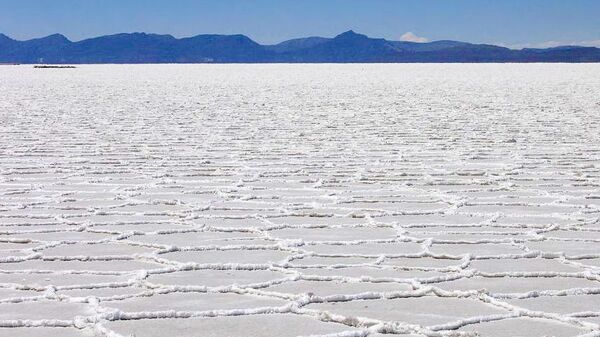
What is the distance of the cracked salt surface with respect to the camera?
2.16 metres

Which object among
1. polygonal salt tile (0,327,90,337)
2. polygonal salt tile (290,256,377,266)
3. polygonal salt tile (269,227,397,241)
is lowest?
polygonal salt tile (269,227,397,241)

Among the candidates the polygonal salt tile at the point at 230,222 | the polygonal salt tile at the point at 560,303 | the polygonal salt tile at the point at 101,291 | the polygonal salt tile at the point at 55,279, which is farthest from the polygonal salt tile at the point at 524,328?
the polygonal salt tile at the point at 230,222

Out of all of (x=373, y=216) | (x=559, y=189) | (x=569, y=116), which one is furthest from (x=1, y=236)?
(x=569, y=116)

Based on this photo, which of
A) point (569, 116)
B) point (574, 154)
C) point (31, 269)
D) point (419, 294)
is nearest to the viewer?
point (419, 294)

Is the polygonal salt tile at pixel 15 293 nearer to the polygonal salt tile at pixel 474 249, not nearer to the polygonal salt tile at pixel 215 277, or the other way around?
the polygonal salt tile at pixel 215 277

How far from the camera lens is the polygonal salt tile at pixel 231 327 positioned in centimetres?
203

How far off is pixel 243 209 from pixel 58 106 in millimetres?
9034

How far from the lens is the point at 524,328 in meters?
2.07

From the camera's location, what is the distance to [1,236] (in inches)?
123

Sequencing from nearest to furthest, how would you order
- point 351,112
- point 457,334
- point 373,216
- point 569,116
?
point 457,334 → point 373,216 → point 569,116 → point 351,112

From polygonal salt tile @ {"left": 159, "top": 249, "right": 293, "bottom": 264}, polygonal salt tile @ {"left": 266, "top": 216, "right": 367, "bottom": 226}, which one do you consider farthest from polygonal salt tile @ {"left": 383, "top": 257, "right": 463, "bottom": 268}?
polygonal salt tile @ {"left": 266, "top": 216, "right": 367, "bottom": 226}

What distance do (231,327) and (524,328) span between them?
652 mm

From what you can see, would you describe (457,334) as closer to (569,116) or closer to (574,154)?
(574,154)

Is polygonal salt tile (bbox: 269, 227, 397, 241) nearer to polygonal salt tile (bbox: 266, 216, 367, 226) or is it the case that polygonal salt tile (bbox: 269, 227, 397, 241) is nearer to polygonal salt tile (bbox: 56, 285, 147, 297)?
polygonal salt tile (bbox: 266, 216, 367, 226)
